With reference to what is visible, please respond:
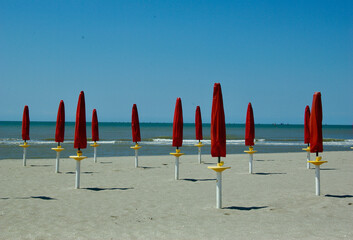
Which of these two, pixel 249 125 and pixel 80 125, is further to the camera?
pixel 249 125

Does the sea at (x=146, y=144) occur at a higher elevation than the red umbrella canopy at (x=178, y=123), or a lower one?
lower

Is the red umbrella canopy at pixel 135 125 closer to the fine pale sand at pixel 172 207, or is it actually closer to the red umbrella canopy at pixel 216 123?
the fine pale sand at pixel 172 207

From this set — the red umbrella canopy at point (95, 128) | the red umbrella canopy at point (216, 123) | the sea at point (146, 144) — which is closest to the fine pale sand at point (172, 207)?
the red umbrella canopy at point (216, 123)

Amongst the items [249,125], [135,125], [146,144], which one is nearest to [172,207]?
[249,125]

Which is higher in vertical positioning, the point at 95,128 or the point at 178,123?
the point at 178,123

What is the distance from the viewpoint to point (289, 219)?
19.7 ft

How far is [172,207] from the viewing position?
22.9 feet

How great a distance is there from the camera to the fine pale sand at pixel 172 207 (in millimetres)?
5297

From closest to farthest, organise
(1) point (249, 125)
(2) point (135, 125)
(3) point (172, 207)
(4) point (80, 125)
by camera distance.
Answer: (3) point (172, 207), (4) point (80, 125), (1) point (249, 125), (2) point (135, 125)

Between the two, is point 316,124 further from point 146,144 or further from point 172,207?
point 146,144

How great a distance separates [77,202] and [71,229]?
2.10 m

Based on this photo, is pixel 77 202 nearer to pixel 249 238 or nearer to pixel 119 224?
pixel 119 224

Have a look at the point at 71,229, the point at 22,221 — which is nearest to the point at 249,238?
the point at 71,229

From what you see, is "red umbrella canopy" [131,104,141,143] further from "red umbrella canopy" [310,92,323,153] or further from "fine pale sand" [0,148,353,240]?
"red umbrella canopy" [310,92,323,153]
